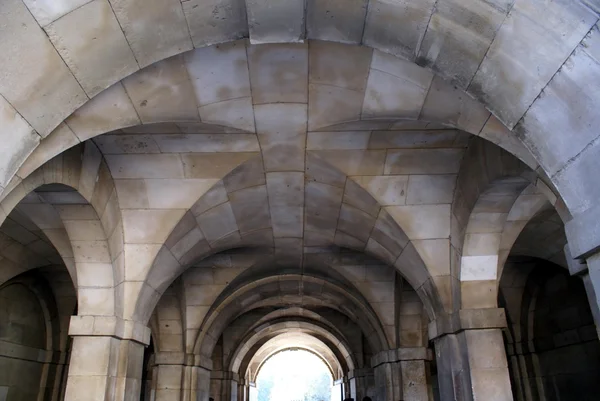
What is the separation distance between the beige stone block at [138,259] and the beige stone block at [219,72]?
2429mm

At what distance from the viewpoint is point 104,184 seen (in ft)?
19.6

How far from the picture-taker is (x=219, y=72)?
14.9ft

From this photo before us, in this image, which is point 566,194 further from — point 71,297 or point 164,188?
point 71,297

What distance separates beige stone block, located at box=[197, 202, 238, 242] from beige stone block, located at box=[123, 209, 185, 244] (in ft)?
1.64

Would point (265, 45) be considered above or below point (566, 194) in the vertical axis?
above

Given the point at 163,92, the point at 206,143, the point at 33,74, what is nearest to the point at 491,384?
the point at 206,143

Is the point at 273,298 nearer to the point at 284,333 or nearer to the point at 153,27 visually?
the point at 284,333

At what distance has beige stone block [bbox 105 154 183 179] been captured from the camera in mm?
5980

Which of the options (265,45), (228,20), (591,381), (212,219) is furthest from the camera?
(591,381)

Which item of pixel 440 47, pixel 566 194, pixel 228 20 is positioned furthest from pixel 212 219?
pixel 566 194

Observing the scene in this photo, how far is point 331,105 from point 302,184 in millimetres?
1822

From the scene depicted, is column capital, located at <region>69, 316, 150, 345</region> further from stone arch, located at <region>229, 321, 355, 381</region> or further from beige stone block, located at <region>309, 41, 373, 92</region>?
stone arch, located at <region>229, 321, 355, 381</region>

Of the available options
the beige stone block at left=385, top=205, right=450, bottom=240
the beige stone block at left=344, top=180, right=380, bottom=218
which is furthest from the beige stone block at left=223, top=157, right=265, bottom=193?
the beige stone block at left=385, top=205, right=450, bottom=240

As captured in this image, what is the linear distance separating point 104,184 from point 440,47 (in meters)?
4.30
